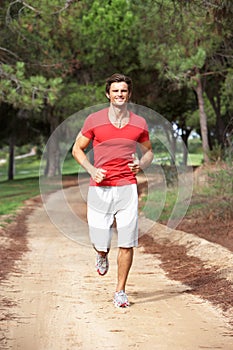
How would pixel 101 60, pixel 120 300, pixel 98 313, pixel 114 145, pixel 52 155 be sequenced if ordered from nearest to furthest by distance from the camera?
pixel 98 313 < pixel 114 145 < pixel 120 300 < pixel 101 60 < pixel 52 155

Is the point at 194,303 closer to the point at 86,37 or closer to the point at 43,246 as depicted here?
the point at 43,246

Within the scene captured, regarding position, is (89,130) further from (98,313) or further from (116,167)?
(98,313)

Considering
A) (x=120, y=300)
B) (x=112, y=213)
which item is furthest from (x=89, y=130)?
(x=120, y=300)

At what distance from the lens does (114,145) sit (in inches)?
278

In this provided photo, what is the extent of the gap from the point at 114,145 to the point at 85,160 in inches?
15.7

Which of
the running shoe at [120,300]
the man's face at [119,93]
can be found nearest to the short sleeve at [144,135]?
the man's face at [119,93]

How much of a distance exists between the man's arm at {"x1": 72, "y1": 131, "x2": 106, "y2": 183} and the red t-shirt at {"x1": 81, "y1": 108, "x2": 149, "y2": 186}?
0.29 feet

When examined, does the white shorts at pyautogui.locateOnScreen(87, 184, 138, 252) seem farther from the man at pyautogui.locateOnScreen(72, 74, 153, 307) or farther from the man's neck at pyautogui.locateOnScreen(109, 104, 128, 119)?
the man's neck at pyautogui.locateOnScreen(109, 104, 128, 119)

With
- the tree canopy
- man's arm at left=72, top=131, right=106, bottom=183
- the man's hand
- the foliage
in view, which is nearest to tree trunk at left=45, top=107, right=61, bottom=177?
the tree canopy

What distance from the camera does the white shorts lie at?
7.21m

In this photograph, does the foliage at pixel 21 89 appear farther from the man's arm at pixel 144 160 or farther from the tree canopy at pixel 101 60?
the man's arm at pixel 144 160

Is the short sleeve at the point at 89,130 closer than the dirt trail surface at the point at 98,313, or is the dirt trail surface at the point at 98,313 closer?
the dirt trail surface at the point at 98,313

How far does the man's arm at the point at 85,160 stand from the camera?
23.1ft

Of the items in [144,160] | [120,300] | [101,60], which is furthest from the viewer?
[101,60]
